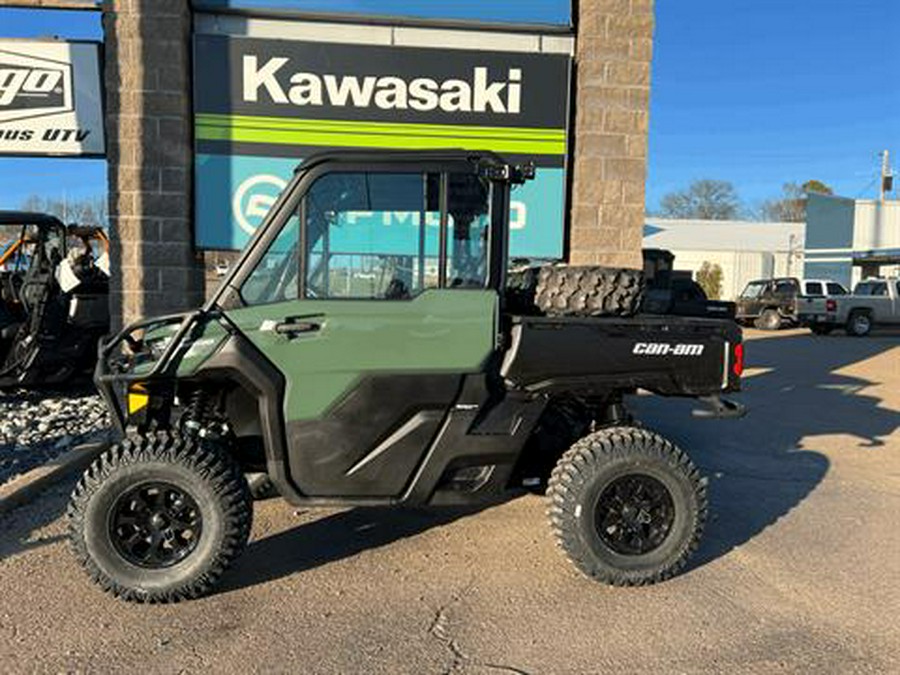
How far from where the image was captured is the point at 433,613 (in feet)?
12.2

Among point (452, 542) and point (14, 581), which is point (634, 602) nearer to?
point (452, 542)

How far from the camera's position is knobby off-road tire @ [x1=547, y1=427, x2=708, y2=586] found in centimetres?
400

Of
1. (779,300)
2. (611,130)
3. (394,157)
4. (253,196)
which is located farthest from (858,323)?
(394,157)

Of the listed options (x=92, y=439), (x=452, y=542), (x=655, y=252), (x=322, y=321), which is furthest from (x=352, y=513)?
(x=655, y=252)

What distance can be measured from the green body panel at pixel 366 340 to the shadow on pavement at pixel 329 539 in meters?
0.96

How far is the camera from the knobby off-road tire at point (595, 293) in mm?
4148

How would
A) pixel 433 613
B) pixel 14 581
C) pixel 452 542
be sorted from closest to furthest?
pixel 433 613 < pixel 14 581 < pixel 452 542

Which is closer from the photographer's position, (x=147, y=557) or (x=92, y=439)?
(x=147, y=557)

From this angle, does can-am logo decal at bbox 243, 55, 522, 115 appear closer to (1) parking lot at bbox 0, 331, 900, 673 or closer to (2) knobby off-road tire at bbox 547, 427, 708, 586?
(1) parking lot at bbox 0, 331, 900, 673

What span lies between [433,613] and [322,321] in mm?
1557

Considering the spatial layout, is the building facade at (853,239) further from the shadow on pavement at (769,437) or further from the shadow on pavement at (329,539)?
the shadow on pavement at (329,539)

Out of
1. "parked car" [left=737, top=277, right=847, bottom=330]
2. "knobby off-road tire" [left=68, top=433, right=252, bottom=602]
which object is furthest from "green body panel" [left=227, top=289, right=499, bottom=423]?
"parked car" [left=737, top=277, right=847, bottom=330]

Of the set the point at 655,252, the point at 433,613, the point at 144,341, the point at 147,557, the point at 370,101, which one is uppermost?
the point at 370,101

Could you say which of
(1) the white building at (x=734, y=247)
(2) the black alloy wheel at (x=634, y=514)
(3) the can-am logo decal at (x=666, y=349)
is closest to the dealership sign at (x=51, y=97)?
(3) the can-am logo decal at (x=666, y=349)
